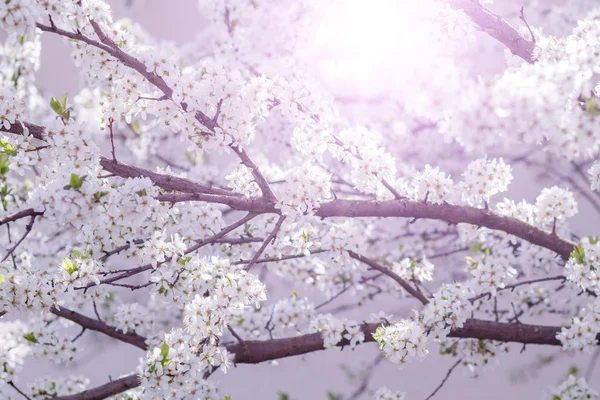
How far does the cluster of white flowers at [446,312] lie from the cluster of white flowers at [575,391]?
0.79 m

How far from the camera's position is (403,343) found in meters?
2.02

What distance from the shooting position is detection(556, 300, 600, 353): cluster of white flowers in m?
2.21

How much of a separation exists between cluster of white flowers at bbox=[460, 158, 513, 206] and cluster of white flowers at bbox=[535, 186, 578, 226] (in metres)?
0.25

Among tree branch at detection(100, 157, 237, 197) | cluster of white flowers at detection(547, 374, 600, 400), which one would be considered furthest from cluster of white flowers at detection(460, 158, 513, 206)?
cluster of white flowers at detection(547, 374, 600, 400)

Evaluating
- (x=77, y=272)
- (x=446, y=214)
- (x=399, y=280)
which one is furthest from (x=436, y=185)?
(x=77, y=272)

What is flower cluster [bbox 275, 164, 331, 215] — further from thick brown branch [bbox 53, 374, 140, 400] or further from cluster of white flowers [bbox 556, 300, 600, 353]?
cluster of white flowers [bbox 556, 300, 600, 353]

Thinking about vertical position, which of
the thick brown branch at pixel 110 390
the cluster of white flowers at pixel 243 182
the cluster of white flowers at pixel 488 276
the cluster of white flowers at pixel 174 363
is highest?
the cluster of white flowers at pixel 243 182

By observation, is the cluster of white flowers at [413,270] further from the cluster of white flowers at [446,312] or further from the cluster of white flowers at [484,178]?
the cluster of white flowers at [484,178]

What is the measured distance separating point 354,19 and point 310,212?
2692mm

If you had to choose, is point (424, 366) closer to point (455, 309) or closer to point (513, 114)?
point (455, 309)

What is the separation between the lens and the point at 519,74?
1238 millimetres

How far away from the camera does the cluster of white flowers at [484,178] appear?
2158mm

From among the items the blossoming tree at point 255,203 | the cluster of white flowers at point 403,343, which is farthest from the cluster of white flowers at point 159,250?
the cluster of white flowers at point 403,343

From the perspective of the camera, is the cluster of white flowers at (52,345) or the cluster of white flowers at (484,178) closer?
the cluster of white flowers at (484,178)
